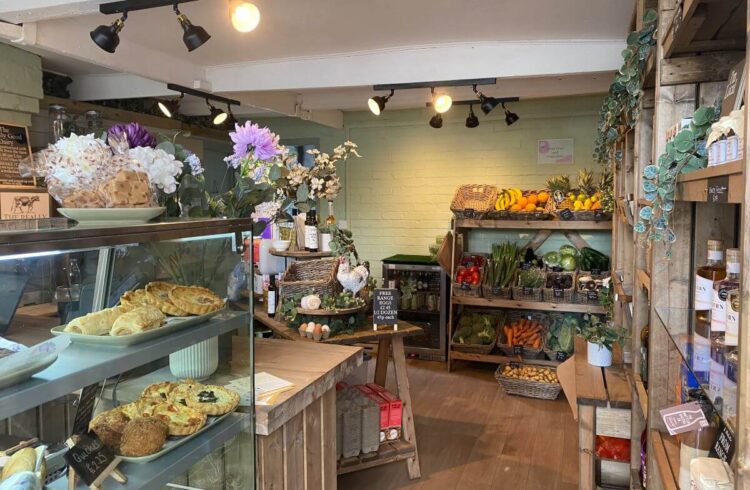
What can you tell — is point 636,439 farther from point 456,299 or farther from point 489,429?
point 456,299

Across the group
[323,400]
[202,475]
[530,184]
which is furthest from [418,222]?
[202,475]

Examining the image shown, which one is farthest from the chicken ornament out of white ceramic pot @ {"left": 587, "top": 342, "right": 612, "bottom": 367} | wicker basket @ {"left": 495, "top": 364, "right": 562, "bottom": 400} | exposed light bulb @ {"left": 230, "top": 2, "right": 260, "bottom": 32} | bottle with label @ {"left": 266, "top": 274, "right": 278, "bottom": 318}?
wicker basket @ {"left": 495, "top": 364, "right": 562, "bottom": 400}

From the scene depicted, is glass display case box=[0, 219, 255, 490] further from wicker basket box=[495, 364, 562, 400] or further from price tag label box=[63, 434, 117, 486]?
wicker basket box=[495, 364, 562, 400]

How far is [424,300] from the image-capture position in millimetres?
5734

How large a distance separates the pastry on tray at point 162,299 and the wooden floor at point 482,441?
1.99m

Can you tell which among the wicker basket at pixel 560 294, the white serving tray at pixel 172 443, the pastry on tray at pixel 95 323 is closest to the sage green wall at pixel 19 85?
the pastry on tray at pixel 95 323

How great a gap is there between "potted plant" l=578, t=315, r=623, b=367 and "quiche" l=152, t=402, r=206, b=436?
1923 millimetres

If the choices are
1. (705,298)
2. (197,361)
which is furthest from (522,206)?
(197,361)

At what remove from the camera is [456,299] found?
5.22 metres

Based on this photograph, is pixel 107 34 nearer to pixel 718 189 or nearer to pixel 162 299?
pixel 162 299

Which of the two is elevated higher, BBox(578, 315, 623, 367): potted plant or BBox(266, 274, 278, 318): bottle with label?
BBox(266, 274, 278, 318): bottle with label

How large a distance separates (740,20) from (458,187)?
183 inches

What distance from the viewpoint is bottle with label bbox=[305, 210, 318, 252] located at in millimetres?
3352

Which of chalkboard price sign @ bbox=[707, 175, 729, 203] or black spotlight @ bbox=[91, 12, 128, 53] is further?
black spotlight @ bbox=[91, 12, 128, 53]
